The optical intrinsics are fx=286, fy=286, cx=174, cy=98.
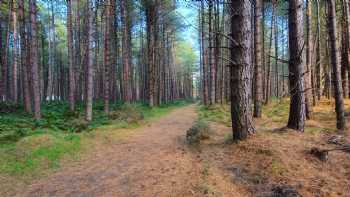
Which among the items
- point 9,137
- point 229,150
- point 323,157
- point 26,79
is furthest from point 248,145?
point 26,79

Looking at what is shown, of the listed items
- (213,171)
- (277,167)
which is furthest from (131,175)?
(277,167)

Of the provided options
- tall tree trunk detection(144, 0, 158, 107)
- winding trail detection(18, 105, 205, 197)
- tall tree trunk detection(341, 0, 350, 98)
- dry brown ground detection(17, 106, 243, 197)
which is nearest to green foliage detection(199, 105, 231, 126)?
winding trail detection(18, 105, 205, 197)

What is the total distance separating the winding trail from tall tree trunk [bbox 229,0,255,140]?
1.44 metres

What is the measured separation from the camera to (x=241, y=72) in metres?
6.97

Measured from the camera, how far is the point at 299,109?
7.76 m

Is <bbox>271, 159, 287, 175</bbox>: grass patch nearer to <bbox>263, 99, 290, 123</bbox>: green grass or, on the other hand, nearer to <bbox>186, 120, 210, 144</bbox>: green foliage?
<bbox>186, 120, 210, 144</bbox>: green foliage

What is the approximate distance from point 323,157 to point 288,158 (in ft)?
2.20

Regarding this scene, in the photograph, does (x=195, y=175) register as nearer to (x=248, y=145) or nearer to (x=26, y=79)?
(x=248, y=145)

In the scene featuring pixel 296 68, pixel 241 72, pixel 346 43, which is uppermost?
pixel 346 43

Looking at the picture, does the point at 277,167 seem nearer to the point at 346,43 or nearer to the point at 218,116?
the point at 218,116

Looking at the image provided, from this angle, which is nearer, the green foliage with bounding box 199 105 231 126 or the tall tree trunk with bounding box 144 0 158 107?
the green foliage with bounding box 199 105 231 126

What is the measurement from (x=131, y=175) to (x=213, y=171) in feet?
5.67

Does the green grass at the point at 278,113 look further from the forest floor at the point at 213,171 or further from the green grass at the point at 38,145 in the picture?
the green grass at the point at 38,145

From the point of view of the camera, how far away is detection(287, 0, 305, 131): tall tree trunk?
306 inches
